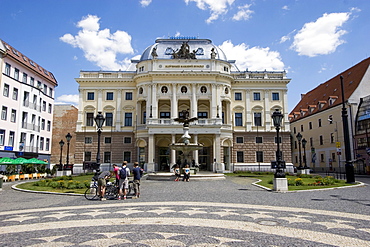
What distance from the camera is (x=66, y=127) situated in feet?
208

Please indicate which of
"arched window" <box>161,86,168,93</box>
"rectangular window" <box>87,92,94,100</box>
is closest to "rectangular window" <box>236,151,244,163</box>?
"arched window" <box>161,86,168,93</box>

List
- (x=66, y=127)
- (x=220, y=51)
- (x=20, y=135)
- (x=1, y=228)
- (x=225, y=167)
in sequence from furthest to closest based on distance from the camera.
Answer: (x=66, y=127), (x=220, y=51), (x=225, y=167), (x=20, y=135), (x=1, y=228)

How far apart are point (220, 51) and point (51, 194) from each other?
4070 cm

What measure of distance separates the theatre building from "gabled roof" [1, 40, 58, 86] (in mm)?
7620

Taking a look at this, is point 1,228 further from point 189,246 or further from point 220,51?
point 220,51

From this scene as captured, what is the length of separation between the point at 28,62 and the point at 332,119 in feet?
167

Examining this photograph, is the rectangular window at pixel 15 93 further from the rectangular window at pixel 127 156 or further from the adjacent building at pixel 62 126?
the adjacent building at pixel 62 126

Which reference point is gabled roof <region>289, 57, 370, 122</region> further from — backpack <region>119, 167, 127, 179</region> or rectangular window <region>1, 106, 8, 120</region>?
rectangular window <region>1, 106, 8, 120</region>

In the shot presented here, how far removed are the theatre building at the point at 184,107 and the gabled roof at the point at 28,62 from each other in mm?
7620

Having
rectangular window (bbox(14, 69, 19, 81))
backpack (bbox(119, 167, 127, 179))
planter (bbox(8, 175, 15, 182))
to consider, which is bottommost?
planter (bbox(8, 175, 15, 182))

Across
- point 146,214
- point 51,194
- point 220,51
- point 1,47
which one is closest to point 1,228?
point 146,214

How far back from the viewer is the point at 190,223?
9.09 meters

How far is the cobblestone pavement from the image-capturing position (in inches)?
283

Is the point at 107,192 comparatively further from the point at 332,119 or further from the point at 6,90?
the point at 332,119
